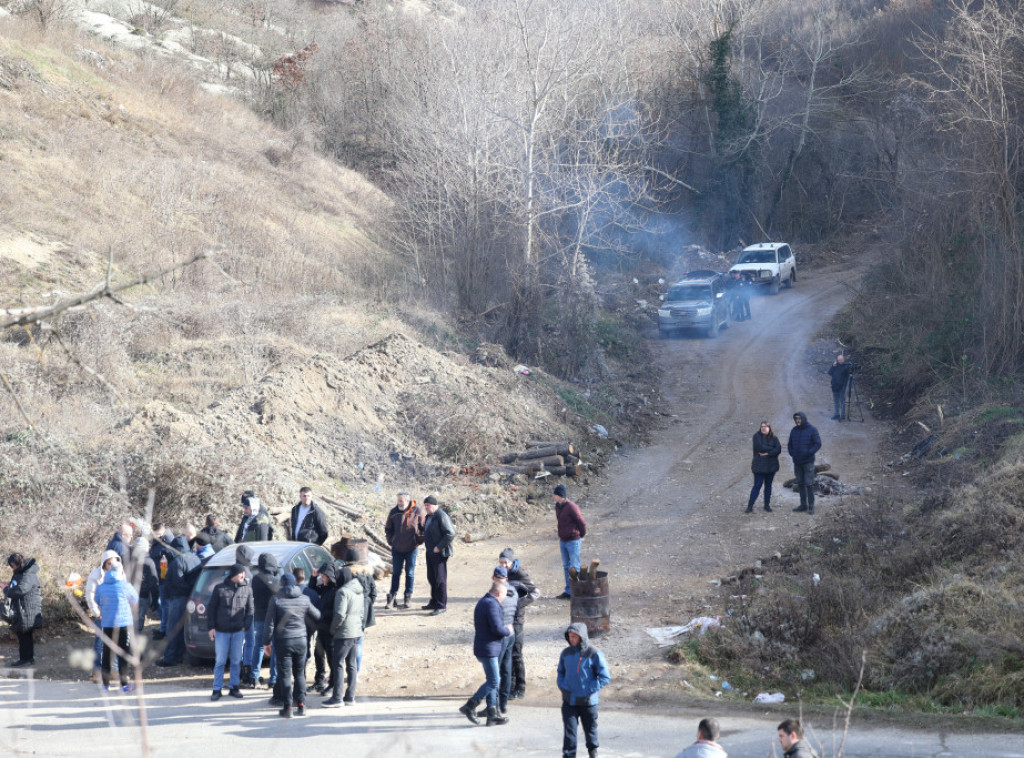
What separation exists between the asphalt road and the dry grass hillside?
3.18 m

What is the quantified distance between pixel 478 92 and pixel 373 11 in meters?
27.7

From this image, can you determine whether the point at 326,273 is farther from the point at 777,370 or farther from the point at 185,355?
the point at 777,370

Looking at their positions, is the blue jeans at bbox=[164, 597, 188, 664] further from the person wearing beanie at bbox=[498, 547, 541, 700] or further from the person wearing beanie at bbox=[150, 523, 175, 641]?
the person wearing beanie at bbox=[498, 547, 541, 700]

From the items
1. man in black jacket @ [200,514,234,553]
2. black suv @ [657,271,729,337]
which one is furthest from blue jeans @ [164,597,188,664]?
black suv @ [657,271,729,337]

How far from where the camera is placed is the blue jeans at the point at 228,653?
10000 mm

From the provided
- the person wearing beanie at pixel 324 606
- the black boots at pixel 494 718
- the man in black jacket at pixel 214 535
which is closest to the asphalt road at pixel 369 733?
the black boots at pixel 494 718

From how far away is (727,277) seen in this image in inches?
1448

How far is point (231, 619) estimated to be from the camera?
9.94 metres

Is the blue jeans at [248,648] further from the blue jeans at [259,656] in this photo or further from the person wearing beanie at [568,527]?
the person wearing beanie at [568,527]

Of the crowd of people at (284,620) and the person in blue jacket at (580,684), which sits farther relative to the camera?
the crowd of people at (284,620)

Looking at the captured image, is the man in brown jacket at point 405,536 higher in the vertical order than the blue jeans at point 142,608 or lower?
higher

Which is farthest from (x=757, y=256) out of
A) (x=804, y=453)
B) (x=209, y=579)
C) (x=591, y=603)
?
(x=209, y=579)

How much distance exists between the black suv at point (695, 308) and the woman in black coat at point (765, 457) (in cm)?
1530

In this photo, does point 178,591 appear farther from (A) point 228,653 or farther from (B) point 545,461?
(B) point 545,461
